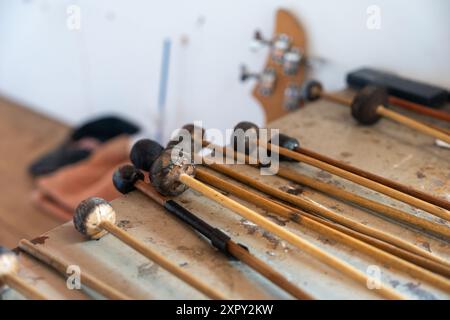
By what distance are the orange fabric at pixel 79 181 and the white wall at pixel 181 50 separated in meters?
0.26

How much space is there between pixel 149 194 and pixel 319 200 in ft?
1.27

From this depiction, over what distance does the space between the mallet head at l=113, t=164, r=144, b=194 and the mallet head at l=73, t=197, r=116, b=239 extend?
0.44 ft

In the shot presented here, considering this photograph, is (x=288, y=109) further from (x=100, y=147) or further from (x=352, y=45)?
(x=100, y=147)

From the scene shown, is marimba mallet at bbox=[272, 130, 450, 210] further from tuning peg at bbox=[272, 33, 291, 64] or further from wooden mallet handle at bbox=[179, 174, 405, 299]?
tuning peg at bbox=[272, 33, 291, 64]

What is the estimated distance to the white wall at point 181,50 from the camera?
65.5 inches

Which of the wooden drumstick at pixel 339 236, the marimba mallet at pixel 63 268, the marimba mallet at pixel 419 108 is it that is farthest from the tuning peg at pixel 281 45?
the marimba mallet at pixel 63 268

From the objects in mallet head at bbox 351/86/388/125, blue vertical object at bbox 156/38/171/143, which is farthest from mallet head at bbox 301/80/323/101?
blue vertical object at bbox 156/38/171/143

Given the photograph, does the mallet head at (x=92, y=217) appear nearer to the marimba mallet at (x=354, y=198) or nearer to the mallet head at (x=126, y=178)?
the mallet head at (x=126, y=178)

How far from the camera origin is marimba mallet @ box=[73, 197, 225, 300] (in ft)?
2.80

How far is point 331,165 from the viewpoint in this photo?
1.19m

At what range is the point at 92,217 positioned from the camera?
93 centimetres

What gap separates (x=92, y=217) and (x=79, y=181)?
5.17 ft
